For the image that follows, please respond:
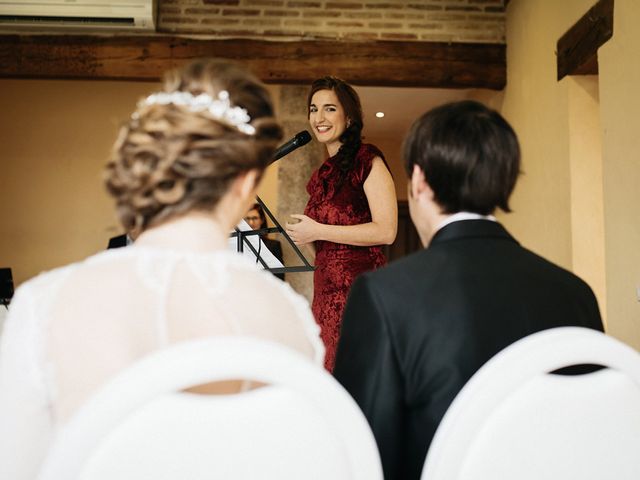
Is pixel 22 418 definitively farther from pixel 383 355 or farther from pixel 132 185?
pixel 383 355

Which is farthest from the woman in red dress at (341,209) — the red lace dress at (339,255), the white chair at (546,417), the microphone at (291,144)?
the white chair at (546,417)

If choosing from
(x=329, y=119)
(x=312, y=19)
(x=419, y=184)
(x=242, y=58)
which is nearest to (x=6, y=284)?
A: (x=242, y=58)

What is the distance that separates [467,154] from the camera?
112 centimetres

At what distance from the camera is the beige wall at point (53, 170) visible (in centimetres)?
644

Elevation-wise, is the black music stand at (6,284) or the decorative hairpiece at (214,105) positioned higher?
the decorative hairpiece at (214,105)

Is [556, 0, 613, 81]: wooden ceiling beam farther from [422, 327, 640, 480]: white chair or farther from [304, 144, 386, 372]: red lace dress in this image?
[422, 327, 640, 480]: white chair

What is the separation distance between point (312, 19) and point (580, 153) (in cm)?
219

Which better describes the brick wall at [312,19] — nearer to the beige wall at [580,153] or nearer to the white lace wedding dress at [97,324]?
the beige wall at [580,153]

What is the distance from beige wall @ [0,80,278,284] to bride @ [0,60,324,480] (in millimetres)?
5853

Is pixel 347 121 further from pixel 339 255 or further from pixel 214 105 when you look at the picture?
pixel 214 105

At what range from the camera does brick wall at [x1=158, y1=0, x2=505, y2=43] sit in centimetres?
532

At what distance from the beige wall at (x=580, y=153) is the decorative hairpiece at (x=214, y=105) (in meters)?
3.01

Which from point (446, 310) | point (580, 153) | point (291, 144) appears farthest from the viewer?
point (580, 153)

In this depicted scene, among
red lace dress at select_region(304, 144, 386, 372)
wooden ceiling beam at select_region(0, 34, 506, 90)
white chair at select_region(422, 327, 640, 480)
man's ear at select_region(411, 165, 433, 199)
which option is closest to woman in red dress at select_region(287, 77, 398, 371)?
red lace dress at select_region(304, 144, 386, 372)
